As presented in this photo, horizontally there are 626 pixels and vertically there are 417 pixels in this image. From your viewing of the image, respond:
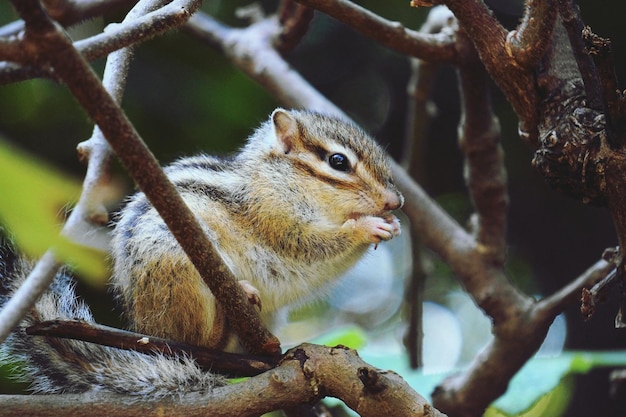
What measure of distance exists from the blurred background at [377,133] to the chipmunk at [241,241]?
8.9 inches

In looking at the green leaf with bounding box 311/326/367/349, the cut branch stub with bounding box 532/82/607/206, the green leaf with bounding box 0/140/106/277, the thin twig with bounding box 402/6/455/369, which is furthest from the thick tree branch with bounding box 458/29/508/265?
the green leaf with bounding box 0/140/106/277

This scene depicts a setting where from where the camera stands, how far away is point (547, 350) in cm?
276

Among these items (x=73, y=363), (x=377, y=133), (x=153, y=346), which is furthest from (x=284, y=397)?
(x=377, y=133)

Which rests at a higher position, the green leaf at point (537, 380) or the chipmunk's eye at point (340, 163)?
the chipmunk's eye at point (340, 163)

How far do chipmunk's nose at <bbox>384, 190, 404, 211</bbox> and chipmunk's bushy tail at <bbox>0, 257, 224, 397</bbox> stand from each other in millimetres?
674

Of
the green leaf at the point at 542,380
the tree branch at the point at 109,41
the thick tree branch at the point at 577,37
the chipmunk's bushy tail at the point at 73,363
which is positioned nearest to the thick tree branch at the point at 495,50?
the thick tree branch at the point at 577,37

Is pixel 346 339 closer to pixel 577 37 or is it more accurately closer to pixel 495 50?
pixel 495 50

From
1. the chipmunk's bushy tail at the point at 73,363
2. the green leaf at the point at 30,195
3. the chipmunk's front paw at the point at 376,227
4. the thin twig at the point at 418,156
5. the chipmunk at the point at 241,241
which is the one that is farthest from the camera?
the thin twig at the point at 418,156

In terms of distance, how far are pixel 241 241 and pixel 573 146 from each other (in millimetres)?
771

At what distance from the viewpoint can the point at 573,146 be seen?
1399 millimetres

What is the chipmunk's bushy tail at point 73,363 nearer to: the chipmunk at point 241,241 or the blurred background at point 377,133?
the chipmunk at point 241,241

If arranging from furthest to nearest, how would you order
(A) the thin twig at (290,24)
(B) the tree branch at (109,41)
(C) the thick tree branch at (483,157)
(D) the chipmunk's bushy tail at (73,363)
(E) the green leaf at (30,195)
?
1. (A) the thin twig at (290,24)
2. (C) the thick tree branch at (483,157)
3. (D) the chipmunk's bushy tail at (73,363)
4. (B) the tree branch at (109,41)
5. (E) the green leaf at (30,195)

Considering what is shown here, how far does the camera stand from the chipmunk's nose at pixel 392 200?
1871mm

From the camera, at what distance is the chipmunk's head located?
1885 mm
